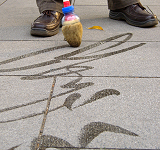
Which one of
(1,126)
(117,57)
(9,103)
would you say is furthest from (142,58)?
(1,126)

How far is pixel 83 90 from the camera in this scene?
189 cm

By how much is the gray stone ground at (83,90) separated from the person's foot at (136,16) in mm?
104

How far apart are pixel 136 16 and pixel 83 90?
194 cm

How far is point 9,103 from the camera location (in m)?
1.73

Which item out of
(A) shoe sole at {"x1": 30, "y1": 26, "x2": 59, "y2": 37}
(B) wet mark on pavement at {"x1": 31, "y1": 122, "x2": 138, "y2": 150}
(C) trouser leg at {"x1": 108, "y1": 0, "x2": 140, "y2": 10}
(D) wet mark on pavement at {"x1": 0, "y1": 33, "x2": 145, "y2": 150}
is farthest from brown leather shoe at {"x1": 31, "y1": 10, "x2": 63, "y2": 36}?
(B) wet mark on pavement at {"x1": 31, "y1": 122, "x2": 138, "y2": 150}

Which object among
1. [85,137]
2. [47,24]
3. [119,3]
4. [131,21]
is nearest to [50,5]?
[47,24]

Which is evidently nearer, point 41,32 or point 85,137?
point 85,137

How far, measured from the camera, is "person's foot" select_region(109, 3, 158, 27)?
128 inches

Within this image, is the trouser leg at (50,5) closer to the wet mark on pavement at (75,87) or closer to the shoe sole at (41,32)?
the shoe sole at (41,32)

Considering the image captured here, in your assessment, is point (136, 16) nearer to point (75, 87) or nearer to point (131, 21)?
point (131, 21)

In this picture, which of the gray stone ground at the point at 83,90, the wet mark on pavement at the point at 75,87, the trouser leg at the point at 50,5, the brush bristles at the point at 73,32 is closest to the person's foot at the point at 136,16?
the gray stone ground at the point at 83,90

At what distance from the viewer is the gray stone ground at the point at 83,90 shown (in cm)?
141

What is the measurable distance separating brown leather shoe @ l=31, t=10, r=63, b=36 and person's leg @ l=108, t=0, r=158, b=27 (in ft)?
3.18

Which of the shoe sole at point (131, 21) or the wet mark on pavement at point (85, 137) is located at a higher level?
the shoe sole at point (131, 21)
